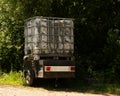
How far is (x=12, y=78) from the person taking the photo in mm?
18844

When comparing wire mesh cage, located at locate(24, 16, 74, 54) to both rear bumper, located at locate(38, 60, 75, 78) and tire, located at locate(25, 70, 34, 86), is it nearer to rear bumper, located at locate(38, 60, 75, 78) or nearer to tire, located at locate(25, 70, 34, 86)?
rear bumper, located at locate(38, 60, 75, 78)

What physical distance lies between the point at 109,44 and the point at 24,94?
5.47m

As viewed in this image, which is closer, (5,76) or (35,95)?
(35,95)

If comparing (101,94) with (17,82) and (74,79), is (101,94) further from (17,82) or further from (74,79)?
(17,82)

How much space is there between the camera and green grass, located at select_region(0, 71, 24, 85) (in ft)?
59.8

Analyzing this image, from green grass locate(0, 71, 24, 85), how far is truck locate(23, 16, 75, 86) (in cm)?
162

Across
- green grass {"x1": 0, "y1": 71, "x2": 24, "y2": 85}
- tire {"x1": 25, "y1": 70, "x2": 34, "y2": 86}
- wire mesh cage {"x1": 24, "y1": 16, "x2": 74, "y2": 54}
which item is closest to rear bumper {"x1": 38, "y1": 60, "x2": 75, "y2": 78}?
wire mesh cage {"x1": 24, "y1": 16, "x2": 74, "y2": 54}

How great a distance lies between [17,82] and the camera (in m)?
18.2

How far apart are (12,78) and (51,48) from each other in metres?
3.66

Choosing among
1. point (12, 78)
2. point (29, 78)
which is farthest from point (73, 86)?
point (12, 78)

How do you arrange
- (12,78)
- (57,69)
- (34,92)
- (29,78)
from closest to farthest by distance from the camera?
(34,92) → (57,69) → (29,78) → (12,78)

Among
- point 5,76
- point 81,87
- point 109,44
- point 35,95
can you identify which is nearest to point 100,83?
point 81,87

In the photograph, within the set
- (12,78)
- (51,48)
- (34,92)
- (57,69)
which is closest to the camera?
(34,92)

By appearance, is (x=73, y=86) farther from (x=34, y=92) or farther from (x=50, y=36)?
(x=34, y=92)
